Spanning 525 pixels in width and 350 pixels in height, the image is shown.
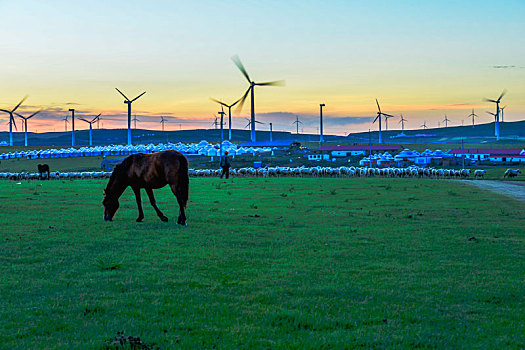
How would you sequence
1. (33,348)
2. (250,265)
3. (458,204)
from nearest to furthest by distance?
(33,348), (250,265), (458,204)

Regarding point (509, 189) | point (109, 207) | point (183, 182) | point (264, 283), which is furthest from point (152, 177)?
point (509, 189)

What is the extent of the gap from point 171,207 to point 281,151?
472ft

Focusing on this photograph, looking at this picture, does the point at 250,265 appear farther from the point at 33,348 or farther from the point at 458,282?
the point at 33,348

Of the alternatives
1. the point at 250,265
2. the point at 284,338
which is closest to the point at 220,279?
the point at 250,265

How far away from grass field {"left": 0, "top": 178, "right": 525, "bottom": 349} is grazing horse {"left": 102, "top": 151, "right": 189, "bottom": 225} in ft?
2.68

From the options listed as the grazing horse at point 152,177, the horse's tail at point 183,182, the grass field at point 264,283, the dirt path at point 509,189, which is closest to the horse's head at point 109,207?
the grazing horse at point 152,177

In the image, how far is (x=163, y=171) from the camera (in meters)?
20.2

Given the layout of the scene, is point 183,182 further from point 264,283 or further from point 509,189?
point 509,189

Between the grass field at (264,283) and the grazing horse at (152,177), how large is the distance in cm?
82

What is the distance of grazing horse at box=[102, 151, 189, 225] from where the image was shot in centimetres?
1962

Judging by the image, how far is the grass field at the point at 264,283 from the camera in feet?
26.5

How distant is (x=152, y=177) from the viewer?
2044 cm

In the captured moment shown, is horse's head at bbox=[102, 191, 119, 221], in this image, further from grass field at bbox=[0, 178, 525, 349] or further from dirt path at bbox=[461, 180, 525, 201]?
dirt path at bbox=[461, 180, 525, 201]

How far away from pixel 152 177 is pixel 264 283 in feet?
34.5
